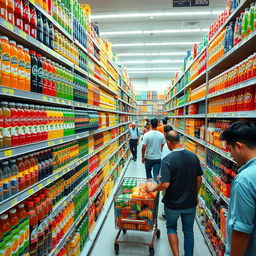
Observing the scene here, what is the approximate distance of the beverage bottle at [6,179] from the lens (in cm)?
146

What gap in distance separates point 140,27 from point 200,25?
2416 mm

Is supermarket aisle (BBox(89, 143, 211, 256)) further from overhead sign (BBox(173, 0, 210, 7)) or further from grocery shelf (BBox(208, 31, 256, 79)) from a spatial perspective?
overhead sign (BBox(173, 0, 210, 7))

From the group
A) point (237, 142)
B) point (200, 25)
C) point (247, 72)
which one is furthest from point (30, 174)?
point (200, 25)

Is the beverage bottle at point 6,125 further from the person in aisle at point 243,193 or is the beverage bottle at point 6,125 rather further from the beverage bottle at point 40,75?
the person in aisle at point 243,193

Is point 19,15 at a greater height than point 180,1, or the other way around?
point 180,1

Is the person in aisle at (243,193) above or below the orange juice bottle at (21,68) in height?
below

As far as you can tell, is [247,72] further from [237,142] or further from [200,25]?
[200,25]

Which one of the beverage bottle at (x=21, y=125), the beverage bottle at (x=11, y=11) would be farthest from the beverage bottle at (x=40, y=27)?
the beverage bottle at (x=21, y=125)

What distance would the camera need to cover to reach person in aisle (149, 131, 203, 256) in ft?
8.72

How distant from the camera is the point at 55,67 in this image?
226 cm

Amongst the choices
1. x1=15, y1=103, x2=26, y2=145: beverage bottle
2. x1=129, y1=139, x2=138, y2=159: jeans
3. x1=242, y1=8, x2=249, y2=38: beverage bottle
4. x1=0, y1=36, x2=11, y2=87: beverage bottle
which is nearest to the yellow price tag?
x1=15, y1=103, x2=26, y2=145: beverage bottle

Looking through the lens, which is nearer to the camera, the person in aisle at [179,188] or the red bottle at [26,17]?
the red bottle at [26,17]

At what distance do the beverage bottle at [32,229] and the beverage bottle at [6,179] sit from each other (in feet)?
1.21

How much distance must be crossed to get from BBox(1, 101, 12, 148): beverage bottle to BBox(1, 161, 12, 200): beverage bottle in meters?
0.14
